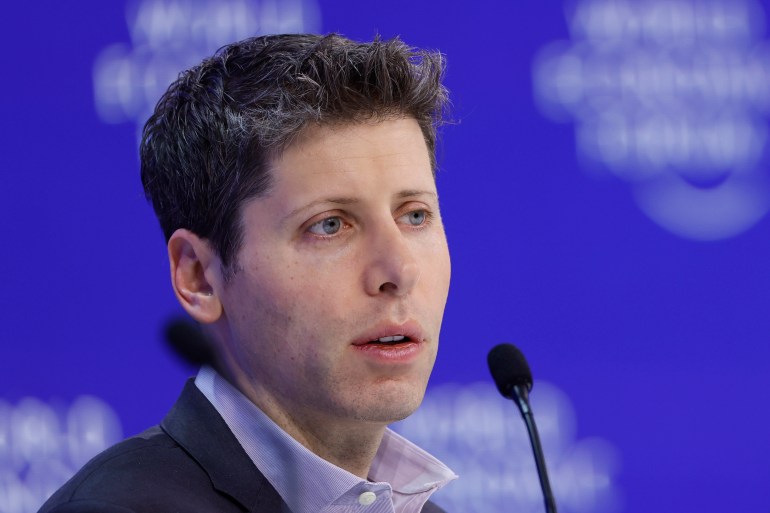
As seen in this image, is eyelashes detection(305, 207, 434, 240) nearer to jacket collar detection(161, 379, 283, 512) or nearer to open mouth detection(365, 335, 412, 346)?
open mouth detection(365, 335, 412, 346)

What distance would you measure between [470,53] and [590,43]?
1.09ft

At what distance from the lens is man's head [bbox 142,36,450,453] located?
5.41 ft

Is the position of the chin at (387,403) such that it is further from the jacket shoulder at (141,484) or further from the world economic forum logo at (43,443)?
the world economic forum logo at (43,443)

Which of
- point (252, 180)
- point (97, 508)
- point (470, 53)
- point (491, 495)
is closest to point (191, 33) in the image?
point (470, 53)

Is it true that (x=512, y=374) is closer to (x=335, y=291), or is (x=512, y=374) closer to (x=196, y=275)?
(x=335, y=291)

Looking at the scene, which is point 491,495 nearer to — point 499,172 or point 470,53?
point 499,172

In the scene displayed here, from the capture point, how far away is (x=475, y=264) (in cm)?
296

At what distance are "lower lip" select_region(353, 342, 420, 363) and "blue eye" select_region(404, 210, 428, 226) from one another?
0.72 feet

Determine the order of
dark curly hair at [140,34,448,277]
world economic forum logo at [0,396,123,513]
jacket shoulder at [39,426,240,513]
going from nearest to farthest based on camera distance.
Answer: jacket shoulder at [39,426,240,513], dark curly hair at [140,34,448,277], world economic forum logo at [0,396,123,513]

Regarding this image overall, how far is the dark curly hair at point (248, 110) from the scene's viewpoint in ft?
5.71

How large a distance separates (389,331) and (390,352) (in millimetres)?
34

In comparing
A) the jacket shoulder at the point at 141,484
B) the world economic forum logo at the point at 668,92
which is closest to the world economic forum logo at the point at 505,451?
the world economic forum logo at the point at 668,92

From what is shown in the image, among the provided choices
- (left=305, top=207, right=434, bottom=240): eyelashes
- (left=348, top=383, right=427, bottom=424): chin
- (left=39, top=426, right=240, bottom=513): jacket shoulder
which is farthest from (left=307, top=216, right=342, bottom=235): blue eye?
(left=39, top=426, right=240, bottom=513): jacket shoulder

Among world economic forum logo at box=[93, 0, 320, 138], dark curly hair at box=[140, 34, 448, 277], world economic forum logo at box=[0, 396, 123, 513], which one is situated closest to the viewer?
dark curly hair at box=[140, 34, 448, 277]
